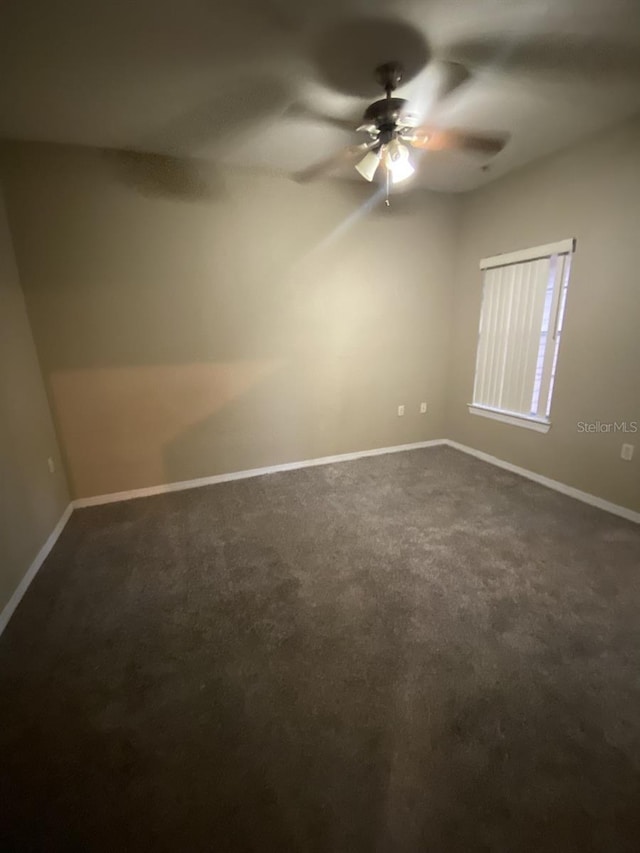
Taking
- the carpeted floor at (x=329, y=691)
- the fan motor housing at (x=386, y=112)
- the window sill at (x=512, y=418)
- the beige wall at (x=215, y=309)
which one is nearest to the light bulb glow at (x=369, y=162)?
→ the fan motor housing at (x=386, y=112)

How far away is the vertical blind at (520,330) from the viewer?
3.03 meters

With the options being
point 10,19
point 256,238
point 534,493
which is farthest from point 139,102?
point 534,493

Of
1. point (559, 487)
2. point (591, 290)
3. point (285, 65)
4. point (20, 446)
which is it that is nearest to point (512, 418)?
point (559, 487)

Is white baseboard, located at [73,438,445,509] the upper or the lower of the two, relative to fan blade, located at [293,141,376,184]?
lower

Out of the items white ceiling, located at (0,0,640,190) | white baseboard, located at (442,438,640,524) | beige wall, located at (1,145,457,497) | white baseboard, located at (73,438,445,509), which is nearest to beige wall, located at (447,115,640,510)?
white baseboard, located at (442,438,640,524)

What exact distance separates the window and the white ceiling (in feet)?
2.92

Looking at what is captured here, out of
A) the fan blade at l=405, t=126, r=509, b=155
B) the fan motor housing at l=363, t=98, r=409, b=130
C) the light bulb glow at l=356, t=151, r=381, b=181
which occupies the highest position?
the fan motor housing at l=363, t=98, r=409, b=130

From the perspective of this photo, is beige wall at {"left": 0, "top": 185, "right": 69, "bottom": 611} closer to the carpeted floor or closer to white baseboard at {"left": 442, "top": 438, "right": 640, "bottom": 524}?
the carpeted floor

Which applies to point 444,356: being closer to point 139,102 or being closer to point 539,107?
point 539,107

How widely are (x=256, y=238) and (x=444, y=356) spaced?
2265 millimetres

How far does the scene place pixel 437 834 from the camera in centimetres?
103

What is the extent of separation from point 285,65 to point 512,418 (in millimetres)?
3038

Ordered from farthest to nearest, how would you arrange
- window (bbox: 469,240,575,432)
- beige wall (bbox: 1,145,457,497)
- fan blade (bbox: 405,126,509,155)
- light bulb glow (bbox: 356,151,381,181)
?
1. window (bbox: 469,240,575,432)
2. beige wall (bbox: 1,145,457,497)
3. light bulb glow (bbox: 356,151,381,181)
4. fan blade (bbox: 405,126,509,155)

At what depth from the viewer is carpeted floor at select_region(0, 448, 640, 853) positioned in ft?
3.51
